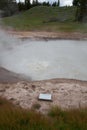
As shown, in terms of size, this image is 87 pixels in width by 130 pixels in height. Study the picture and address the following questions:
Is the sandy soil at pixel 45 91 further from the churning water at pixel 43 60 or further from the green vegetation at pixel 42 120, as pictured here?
the churning water at pixel 43 60

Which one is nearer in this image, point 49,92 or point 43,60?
point 49,92

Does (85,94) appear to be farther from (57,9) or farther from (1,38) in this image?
(57,9)

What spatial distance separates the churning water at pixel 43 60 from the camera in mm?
10977

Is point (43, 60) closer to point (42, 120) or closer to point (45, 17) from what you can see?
point (42, 120)

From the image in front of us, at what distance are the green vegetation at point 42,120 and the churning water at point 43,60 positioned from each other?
14.1 feet

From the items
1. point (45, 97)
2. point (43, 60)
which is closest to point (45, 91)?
point (45, 97)

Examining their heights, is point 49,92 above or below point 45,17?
above

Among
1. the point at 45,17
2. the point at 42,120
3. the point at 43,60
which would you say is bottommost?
the point at 45,17

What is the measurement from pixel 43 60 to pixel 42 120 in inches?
306

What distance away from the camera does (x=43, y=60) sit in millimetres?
13234

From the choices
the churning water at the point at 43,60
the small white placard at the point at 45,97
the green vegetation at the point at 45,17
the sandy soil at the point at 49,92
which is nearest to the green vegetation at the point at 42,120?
the sandy soil at the point at 49,92

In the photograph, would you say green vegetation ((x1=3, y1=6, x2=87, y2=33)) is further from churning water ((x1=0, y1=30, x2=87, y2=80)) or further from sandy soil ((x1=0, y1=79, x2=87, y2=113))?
sandy soil ((x1=0, y1=79, x2=87, y2=113))

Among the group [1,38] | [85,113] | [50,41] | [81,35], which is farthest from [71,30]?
[85,113]

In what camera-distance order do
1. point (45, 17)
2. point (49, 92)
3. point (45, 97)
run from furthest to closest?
1. point (45, 17)
2. point (49, 92)
3. point (45, 97)
